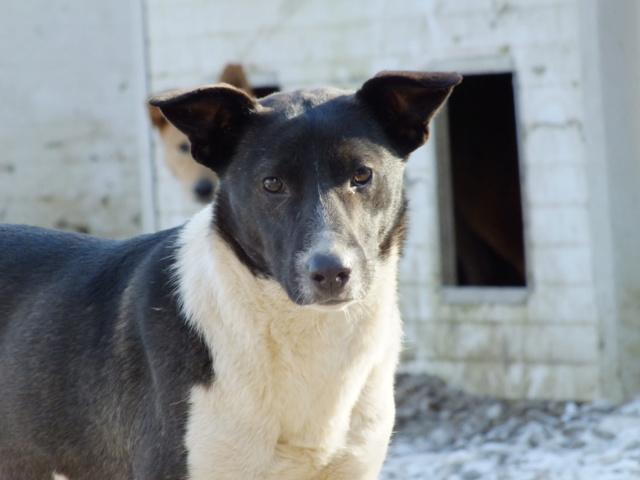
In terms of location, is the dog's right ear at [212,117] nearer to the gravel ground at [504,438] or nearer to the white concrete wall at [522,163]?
the gravel ground at [504,438]

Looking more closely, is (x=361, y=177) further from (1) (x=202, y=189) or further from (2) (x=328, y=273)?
(1) (x=202, y=189)

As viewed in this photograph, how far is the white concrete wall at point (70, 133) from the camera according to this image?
9.42 meters

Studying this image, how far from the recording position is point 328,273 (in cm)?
248

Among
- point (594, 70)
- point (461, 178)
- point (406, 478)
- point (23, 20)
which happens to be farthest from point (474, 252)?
point (23, 20)

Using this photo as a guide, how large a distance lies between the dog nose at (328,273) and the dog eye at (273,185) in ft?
0.89

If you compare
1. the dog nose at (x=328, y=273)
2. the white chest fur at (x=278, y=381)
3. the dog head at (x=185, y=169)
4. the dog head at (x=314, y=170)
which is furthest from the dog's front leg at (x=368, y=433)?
the dog head at (x=185, y=169)

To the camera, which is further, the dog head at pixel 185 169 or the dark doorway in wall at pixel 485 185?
the dark doorway in wall at pixel 485 185

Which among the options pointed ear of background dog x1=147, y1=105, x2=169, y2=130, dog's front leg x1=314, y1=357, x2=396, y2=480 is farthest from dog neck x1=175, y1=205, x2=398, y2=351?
pointed ear of background dog x1=147, y1=105, x2=169, y2=130

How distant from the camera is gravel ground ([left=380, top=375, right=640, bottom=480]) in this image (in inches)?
178

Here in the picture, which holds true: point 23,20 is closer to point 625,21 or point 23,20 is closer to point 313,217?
point 625,21

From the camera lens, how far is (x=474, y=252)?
7.18 meters

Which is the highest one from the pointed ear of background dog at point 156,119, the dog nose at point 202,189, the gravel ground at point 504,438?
the pointed ear of background dog at point 156,119

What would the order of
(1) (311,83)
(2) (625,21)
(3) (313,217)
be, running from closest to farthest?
(3) (313,217) < (2) (625,21) < (1) (311,83)

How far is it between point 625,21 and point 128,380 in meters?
3.80
